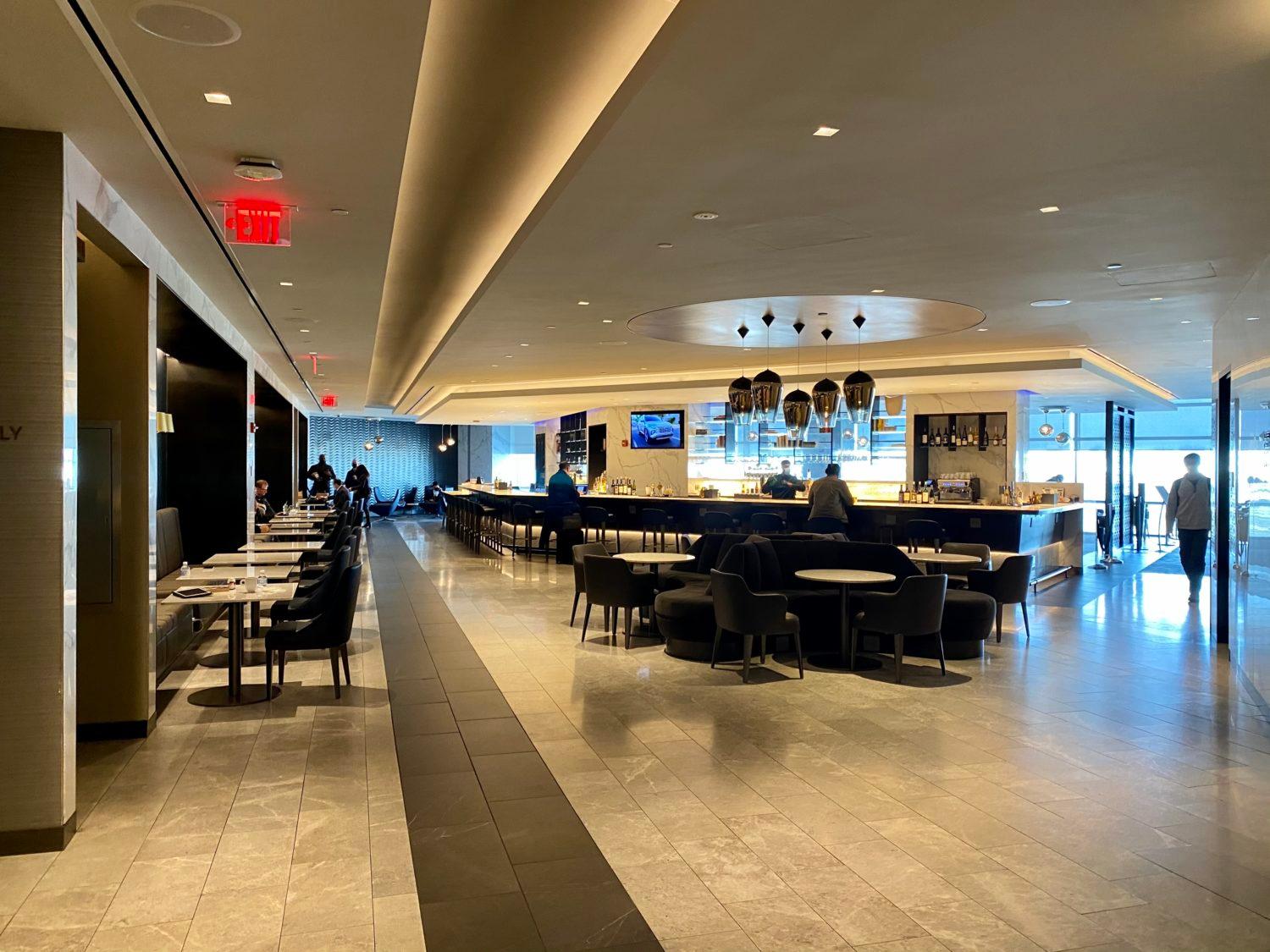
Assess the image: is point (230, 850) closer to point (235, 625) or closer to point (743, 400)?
point (235, 625)

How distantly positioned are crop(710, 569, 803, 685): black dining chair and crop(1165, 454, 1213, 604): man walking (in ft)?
18.1

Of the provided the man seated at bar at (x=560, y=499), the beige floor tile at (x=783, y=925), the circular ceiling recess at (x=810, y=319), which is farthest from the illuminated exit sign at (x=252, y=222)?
the man seated at bar at (x=560, y=499)

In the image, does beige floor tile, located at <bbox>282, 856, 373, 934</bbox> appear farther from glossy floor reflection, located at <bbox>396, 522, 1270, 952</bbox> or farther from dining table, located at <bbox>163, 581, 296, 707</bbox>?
dining table, located at <bbox>163, 581, 296, 707</bbox>

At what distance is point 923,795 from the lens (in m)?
4.46

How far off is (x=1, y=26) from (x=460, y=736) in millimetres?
3960

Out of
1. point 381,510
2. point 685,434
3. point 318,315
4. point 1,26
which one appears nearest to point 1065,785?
point 1,26

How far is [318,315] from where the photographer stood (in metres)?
8.98

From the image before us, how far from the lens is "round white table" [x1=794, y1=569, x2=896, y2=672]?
7.21 meters

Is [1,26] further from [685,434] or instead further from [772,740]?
[685,434]

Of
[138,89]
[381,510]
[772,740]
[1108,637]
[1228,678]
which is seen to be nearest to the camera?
[138,89]

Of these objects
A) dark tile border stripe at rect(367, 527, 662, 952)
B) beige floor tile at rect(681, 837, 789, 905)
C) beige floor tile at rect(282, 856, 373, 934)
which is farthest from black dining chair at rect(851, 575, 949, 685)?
beige floor tile at rect(282, 856, 373, 934)

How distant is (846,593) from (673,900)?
170 inches

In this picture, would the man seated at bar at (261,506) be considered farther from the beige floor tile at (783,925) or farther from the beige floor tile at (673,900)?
the beige floor tile at (783,925)

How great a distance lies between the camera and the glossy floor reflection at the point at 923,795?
3.26 m
